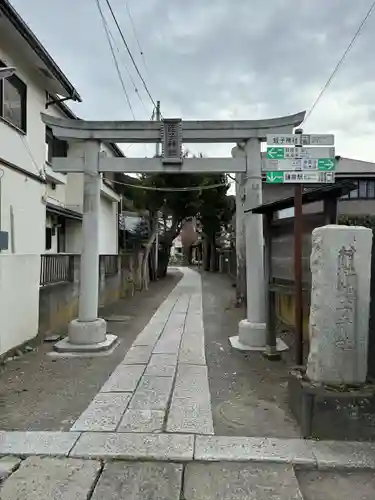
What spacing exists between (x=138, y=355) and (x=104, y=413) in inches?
107

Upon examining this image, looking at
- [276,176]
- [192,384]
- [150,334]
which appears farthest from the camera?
[150,334]

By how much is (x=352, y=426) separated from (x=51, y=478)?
9.07 ft

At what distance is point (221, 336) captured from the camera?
8.93m

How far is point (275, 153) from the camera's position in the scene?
5020 millimetres

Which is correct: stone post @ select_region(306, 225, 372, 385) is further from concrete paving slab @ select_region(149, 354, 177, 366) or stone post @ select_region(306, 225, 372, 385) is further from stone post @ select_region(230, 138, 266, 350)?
stone post @ select_region(230, 138, 266, 350)

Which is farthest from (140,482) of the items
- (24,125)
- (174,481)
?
(24,125)

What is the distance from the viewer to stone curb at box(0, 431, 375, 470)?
3.46 metres

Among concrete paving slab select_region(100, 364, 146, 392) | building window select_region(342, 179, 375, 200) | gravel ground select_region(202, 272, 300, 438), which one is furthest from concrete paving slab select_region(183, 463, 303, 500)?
building window select_region(342, 179, 375, 200)

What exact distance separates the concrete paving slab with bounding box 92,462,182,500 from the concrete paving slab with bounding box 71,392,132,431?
78cm

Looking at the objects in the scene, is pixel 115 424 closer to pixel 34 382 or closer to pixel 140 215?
pixel 34 382

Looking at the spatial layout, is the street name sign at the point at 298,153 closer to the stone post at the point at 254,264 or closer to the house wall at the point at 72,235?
the stone post at the point at 254,264

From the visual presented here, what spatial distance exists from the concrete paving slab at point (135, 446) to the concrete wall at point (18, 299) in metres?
3.28

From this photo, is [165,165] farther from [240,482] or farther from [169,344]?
[240,482]

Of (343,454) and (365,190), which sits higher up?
(365,190)
